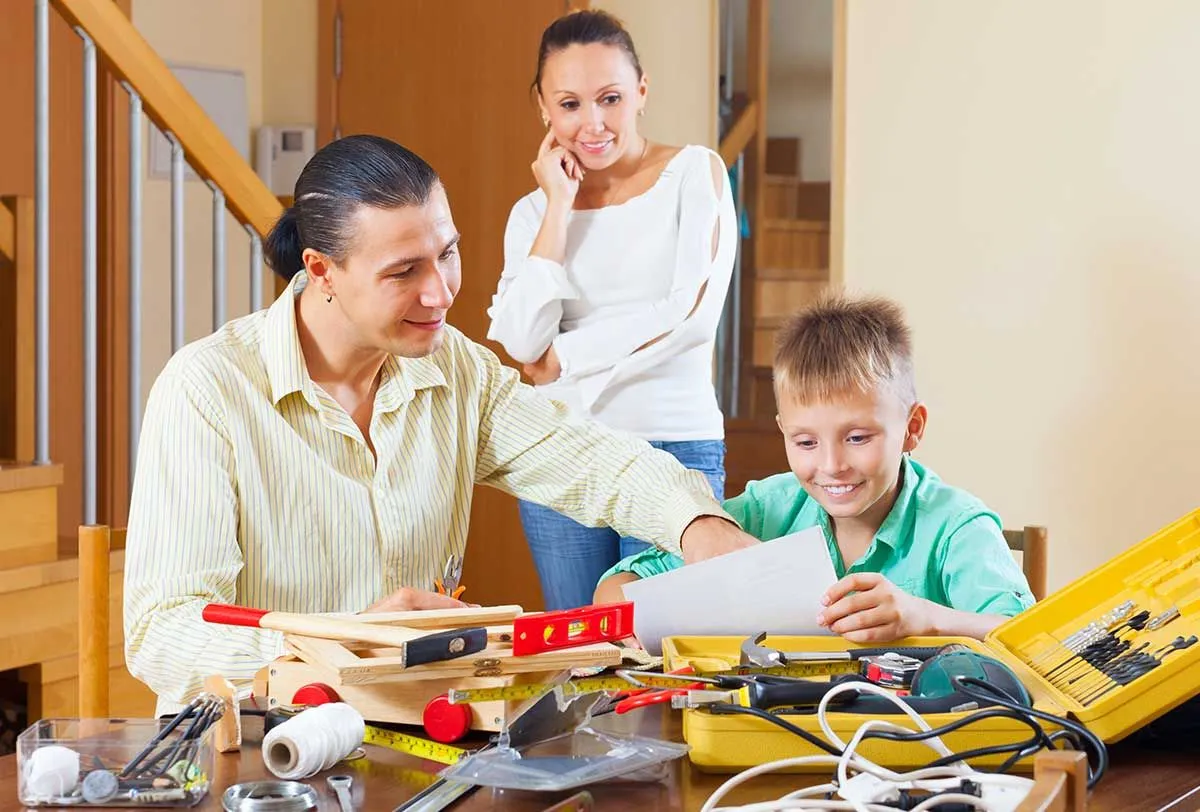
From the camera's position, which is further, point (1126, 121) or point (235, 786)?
point (1126, 121)

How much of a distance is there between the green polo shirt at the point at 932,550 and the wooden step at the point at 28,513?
150 centimetres

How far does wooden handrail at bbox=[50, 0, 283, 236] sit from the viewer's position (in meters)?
3.06

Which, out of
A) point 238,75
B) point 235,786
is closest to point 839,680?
point 235,786

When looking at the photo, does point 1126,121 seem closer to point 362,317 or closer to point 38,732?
point 362,317

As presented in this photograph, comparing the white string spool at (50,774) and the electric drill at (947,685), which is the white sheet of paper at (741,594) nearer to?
the electric drill at (947,685)

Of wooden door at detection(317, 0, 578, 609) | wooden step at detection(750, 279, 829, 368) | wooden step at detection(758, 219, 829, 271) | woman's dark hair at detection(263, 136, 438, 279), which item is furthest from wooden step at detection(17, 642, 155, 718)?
wooden step at detection(758, 219, 829, 271)

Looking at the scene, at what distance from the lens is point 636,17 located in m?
4.01

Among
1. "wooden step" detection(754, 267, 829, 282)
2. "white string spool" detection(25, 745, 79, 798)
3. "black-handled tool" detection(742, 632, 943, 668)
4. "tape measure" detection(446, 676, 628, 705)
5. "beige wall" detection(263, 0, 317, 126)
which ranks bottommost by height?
"white string spool" detection(25, 745, 79, 798)

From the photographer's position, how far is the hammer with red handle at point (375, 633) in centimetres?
119

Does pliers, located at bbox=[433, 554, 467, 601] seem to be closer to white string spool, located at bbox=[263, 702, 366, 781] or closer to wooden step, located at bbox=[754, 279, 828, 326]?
white string spool, located at bbox=[263, 702, 366, 781]

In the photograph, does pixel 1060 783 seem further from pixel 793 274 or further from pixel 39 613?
pixel 793 274

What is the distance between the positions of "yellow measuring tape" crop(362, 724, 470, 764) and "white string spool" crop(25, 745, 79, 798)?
223 millimetres

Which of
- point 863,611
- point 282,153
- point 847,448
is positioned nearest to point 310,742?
point 863,611

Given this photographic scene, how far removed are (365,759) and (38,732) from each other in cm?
24
